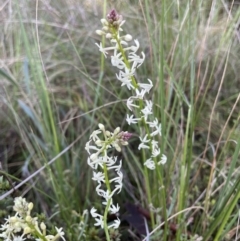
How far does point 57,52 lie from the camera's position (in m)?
1.43

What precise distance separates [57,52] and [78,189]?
22.2 inches

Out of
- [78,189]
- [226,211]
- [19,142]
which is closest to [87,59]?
[19,142]

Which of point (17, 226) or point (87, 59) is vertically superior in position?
point (17, 226)

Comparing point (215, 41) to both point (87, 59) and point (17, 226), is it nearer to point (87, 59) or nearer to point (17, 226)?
point (87, 59)

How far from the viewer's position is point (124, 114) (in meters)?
1.18

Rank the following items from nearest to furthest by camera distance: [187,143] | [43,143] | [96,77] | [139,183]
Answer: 1. [187,143]
2. [139,183]
3. [43,143]
4. [96,77]

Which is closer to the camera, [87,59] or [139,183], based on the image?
[139,183]

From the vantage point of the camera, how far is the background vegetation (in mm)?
807

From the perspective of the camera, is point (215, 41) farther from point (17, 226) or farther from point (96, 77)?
point (17, 226)

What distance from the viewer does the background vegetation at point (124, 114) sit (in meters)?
0.81

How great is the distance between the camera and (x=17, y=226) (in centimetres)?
45

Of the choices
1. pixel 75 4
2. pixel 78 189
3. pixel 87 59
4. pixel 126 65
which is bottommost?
pixel 78 189

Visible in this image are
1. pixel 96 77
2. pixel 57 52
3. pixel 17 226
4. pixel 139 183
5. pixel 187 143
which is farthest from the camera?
pixel 57 52

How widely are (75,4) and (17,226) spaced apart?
3.45ft
